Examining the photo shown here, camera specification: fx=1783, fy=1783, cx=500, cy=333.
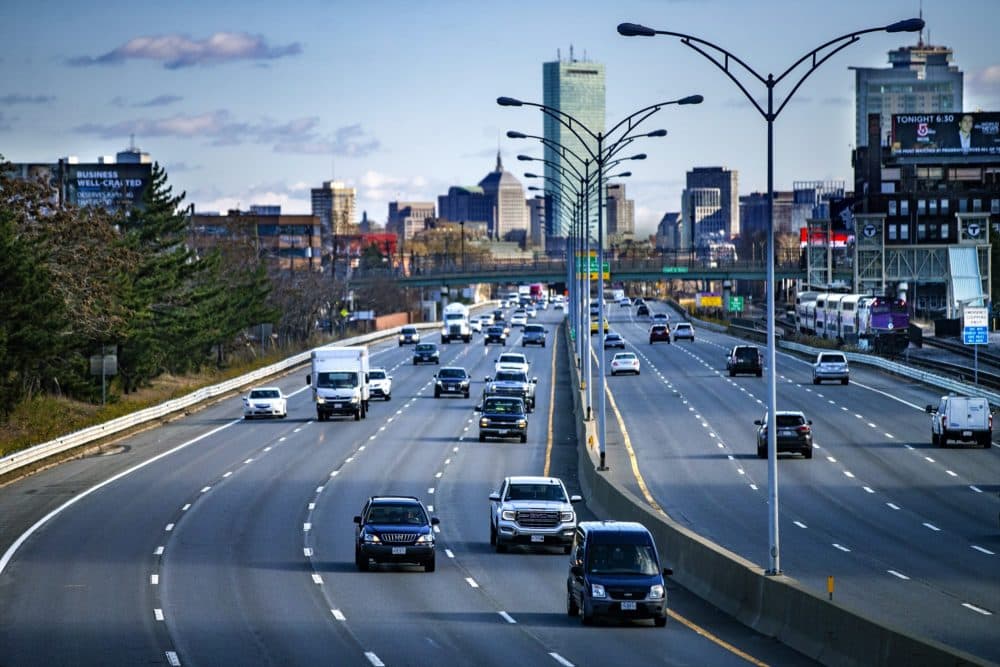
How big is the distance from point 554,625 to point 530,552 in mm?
11035

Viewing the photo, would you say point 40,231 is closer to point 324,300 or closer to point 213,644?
point 213,644

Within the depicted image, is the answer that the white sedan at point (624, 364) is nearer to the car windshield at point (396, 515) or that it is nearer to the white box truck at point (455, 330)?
the white box truck at point (455, 330)

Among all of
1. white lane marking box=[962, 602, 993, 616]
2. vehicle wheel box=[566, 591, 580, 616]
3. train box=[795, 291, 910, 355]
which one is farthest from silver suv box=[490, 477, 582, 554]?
train box=[795, 291, 910, 355]

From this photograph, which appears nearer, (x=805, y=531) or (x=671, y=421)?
(x=805, y=531)

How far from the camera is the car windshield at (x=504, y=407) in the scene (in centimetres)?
6400

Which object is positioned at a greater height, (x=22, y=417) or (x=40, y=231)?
(x=40, y=231)

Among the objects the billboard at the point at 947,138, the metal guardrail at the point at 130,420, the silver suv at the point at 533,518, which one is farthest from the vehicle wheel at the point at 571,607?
the billboard at the point at 947,138

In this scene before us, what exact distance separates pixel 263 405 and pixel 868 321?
56.6 metres

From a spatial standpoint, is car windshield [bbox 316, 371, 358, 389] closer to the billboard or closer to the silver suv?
the silver suv

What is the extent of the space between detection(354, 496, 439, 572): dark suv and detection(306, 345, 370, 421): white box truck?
3706cm

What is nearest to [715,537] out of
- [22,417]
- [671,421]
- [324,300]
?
[671,421]

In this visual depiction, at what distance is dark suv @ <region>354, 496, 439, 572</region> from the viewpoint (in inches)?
1324

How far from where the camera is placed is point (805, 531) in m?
40.8

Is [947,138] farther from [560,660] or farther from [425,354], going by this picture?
[560,660]
